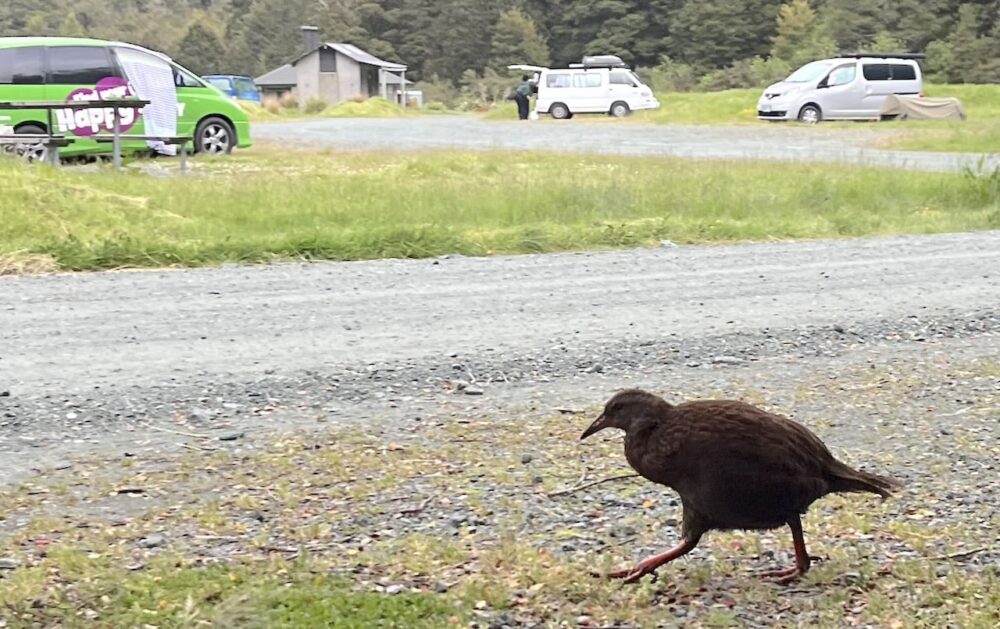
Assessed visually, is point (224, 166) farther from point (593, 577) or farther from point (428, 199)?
point (593, 577)

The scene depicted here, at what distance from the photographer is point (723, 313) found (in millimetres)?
7051

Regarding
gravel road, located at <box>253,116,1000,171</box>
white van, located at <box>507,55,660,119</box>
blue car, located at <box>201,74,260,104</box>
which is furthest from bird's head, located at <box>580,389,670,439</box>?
blue car, located at <box>201,74,260,104</box>

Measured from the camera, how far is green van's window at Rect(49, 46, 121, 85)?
16.6 meters

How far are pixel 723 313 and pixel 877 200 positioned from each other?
21.4 feet

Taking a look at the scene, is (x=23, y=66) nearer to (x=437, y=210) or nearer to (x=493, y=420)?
(x=437, y=210)

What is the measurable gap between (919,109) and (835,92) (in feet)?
7.41

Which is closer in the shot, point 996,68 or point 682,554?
point 682,554

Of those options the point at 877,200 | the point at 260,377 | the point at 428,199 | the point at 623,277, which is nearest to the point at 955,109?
the point at 877,200

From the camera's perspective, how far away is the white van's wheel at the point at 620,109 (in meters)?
37.1

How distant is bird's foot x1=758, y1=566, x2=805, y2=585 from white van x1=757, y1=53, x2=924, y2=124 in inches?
1122

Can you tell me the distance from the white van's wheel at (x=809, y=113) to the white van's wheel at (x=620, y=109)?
779 centimetres

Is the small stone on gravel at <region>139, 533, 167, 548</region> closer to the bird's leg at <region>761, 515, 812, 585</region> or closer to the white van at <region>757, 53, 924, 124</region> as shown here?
the bird's leg at <region>761, 515, 812, 585</region>

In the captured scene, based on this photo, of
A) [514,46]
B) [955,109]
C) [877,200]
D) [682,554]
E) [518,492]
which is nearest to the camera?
[682,554]

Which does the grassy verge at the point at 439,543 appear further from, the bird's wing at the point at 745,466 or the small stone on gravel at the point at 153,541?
the bird's wing at the point at 745,466
